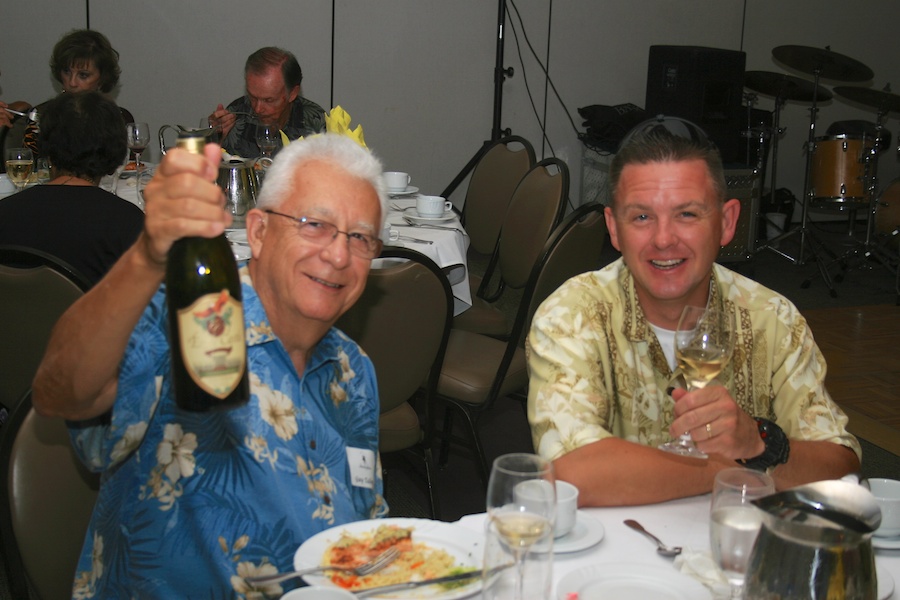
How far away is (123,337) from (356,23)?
6459 mm

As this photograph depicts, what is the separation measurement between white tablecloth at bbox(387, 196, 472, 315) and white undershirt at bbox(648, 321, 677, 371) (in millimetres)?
1410

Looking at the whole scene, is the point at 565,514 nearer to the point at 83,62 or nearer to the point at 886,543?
the point at 886,543

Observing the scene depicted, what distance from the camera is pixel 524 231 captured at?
3838mm

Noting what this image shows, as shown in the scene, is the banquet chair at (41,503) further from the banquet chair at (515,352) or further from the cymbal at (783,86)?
the cymbal at (783,86)

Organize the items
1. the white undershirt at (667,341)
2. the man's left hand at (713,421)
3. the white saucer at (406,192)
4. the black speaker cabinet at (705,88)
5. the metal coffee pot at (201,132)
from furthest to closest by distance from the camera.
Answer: the black speaker cabinet at (705,88) → the white saucer at (406,192) → the metal coffee pot at (201,132) → the white undershirt at (667,341) → the man's left hand at (713,421)

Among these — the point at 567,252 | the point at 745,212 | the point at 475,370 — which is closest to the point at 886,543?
the point at 567,252

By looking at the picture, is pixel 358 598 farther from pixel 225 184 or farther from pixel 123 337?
pixel 225 184

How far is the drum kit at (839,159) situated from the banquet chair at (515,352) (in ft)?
14.6

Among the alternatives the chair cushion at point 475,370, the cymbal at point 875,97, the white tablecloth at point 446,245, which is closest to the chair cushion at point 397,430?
the chair cushion at point 475,370

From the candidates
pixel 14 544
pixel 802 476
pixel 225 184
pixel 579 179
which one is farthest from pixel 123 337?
pixel 579 179

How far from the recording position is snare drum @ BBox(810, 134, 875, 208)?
23.3 feet

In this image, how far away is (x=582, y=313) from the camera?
1.79 meters

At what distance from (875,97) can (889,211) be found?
0.94 meters

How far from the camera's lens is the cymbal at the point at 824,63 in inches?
280
